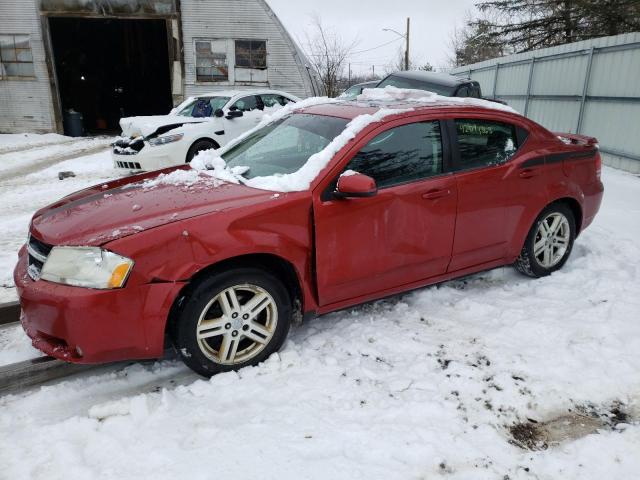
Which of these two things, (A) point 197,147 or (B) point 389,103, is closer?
(B) point 389,103

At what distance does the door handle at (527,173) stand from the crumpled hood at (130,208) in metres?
2.15

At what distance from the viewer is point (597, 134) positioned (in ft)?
33.0

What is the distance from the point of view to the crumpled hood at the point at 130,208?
108 inches

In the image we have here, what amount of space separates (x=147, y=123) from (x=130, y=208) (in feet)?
22.3

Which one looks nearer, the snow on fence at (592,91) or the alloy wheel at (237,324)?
the alloy wheel at (237,324)

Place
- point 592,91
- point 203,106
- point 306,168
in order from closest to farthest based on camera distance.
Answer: point 306,168, point 592,91, point 203,106

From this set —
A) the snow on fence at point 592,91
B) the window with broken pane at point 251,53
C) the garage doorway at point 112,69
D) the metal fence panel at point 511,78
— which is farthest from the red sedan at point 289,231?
the garage doorway at point 112,69

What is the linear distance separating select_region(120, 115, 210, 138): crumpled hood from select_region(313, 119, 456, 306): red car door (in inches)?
259

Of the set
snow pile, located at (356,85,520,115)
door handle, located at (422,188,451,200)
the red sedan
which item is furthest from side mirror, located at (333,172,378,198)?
snow pile, located at (356,85,520,115)

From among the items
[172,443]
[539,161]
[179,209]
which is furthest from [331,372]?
[539,161]

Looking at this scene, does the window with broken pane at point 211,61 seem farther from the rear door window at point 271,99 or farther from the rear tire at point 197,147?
the rear tire at point 197,147

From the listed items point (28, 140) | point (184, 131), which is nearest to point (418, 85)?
point (184, 131)

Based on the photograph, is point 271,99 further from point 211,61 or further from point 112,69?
point 112,69

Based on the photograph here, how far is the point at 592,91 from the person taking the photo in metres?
10.2
